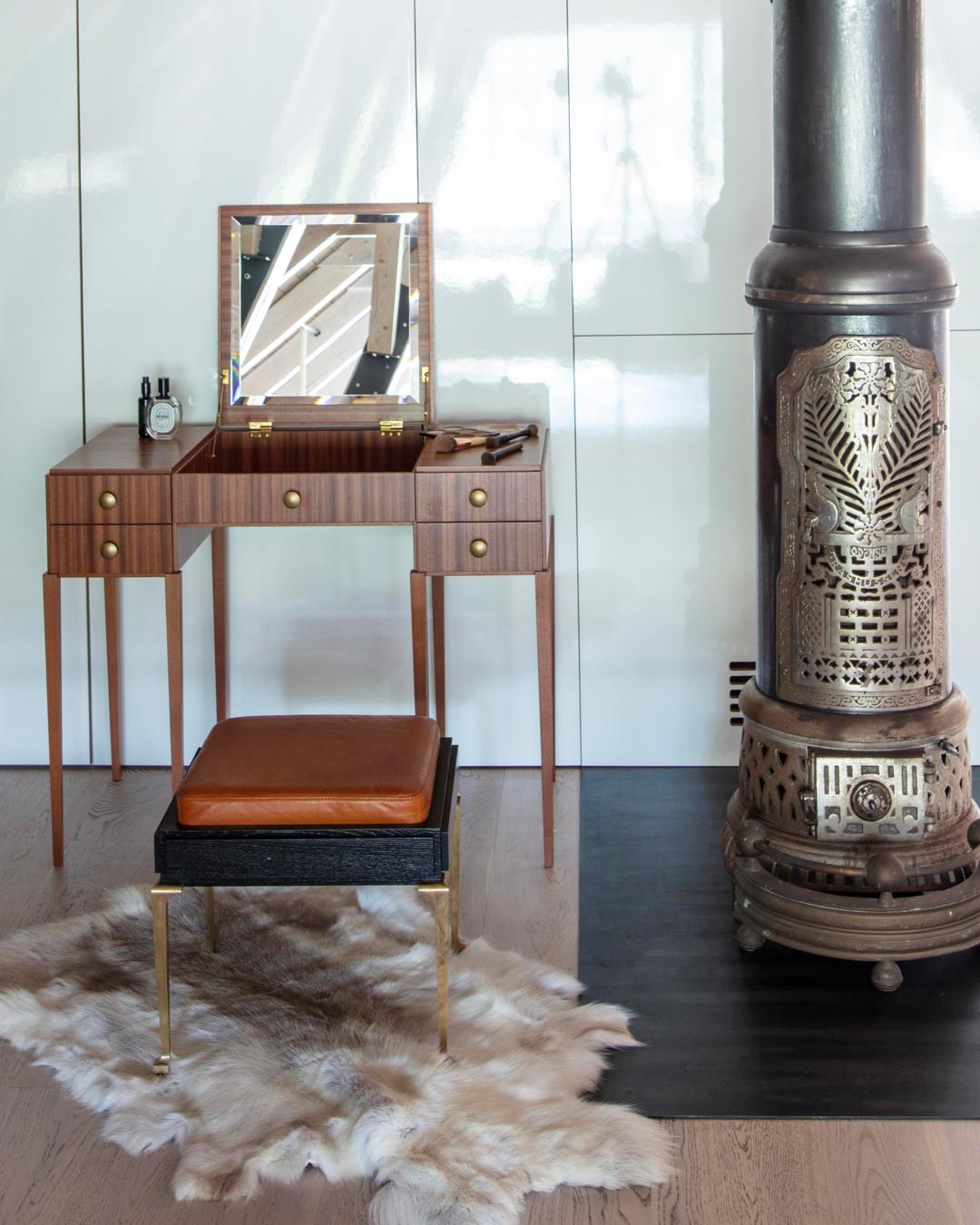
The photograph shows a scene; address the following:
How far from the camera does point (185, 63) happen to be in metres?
3.88

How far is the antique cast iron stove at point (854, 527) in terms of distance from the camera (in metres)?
2.86

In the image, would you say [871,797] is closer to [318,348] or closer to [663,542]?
[663,542]

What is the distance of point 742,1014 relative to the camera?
2.88 meters

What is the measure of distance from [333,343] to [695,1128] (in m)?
2.11

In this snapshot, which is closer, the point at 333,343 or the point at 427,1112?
the point at 427,1112

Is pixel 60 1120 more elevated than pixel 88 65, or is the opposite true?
pixel 88 65

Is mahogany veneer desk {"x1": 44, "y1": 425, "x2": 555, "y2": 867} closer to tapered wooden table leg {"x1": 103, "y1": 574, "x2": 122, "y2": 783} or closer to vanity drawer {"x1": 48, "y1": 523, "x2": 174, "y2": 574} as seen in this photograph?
vanity drawer {"x1": 48, "y1": 523, "x2": 174, "y2": 574}

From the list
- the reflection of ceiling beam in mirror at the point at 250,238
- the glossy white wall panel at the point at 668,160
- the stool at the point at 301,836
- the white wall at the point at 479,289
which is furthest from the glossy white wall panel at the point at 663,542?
the stool at the point at 301,836

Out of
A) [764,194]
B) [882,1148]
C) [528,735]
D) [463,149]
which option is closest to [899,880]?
[882,1148]

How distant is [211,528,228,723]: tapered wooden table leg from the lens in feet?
13.3

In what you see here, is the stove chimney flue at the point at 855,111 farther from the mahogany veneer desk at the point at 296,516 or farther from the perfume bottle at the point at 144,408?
the perfume bottle at the point at 144,408

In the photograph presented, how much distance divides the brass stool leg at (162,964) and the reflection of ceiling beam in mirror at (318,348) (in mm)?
1614

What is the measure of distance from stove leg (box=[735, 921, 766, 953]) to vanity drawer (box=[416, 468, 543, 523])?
943 mm

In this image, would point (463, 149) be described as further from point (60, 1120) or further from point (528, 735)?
point (60, 1120)
